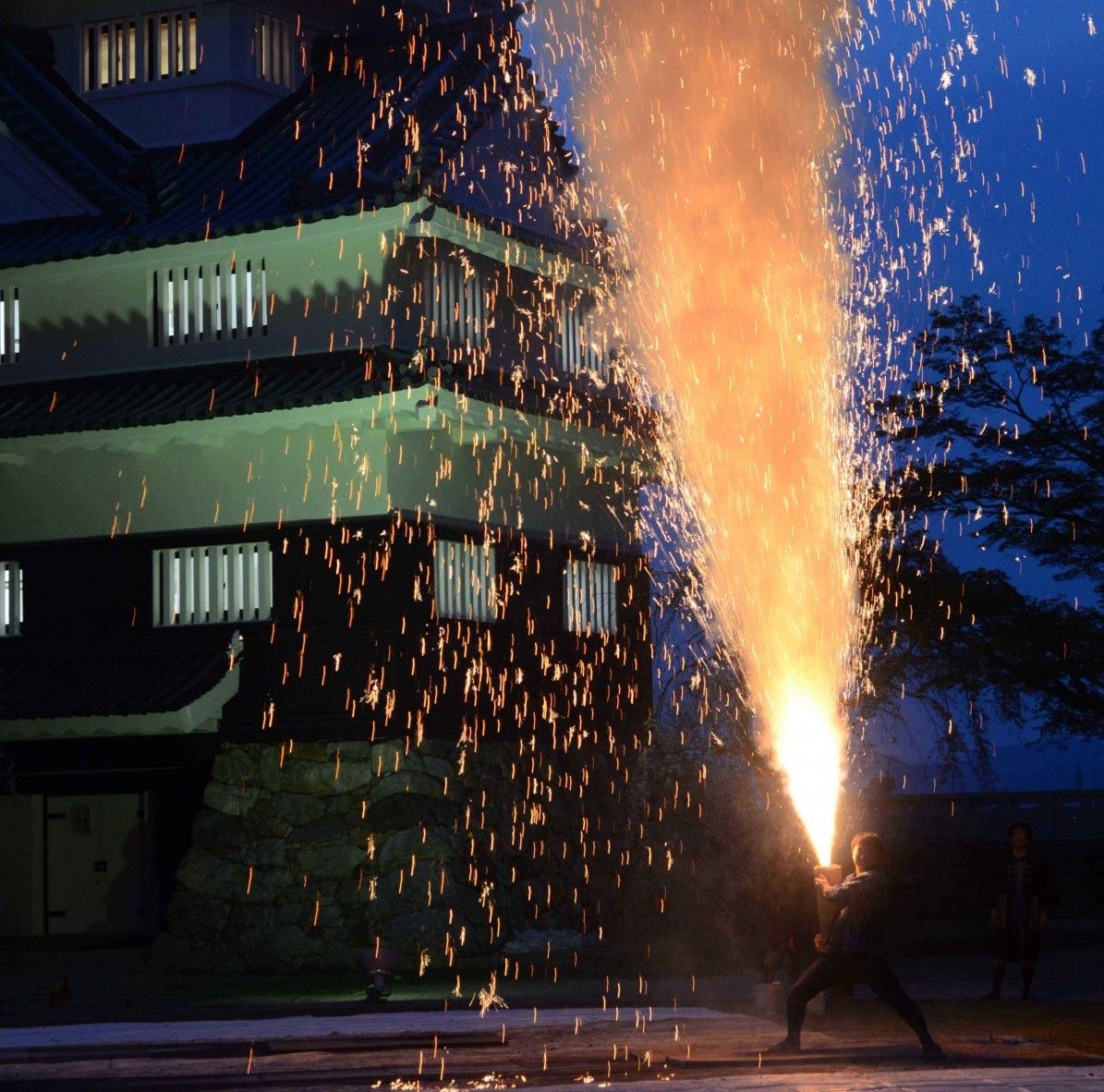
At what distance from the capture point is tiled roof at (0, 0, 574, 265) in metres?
23.5

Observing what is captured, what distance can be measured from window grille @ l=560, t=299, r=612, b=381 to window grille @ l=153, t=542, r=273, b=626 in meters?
5.20

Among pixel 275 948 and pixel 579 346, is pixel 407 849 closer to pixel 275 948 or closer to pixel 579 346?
pixel 275 948

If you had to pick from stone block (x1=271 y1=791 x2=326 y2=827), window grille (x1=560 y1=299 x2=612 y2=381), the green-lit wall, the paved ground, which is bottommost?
the paved ground

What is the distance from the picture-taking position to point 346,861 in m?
21.8

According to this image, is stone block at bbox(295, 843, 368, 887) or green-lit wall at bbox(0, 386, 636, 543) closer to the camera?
stone block at bbox(295, 843, 368, 887)

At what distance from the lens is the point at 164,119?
26.4m

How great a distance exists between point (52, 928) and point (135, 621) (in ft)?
14.8

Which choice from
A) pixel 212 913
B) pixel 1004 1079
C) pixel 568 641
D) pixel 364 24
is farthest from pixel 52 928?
pixel 1004 1079

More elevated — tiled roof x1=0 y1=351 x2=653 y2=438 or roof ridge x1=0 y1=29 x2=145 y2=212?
roof ridge x1=0 y1=29 x2=145 y2=212

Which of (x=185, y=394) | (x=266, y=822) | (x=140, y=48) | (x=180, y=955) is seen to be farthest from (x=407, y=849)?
(x=140, y=48)

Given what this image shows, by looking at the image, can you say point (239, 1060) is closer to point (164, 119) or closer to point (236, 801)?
point (236, 801)

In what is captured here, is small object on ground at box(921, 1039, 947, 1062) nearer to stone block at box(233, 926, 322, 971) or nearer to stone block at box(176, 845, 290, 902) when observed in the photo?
stone block at box(233, 926, 322, 971)

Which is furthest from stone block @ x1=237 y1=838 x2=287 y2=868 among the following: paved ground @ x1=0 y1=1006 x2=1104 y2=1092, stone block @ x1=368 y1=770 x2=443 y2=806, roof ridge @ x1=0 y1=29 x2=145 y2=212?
roof ridge @ x1=0 y1=29 x2=145 y2=212

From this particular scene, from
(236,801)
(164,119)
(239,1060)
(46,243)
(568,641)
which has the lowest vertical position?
(239,1060)
